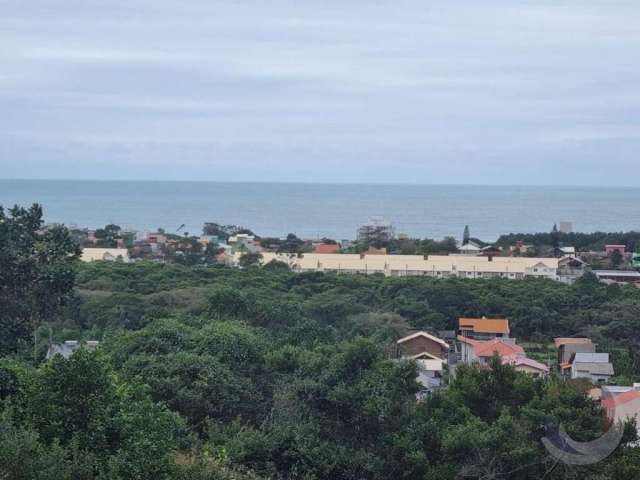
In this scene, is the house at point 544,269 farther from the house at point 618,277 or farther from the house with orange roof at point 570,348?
the house with orange roof at point 570,348

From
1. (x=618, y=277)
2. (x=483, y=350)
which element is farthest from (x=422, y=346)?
(x=618, y=277)

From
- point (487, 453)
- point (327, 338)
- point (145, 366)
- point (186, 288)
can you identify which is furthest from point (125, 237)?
point (487, 453)

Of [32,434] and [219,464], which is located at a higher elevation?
[32,434]

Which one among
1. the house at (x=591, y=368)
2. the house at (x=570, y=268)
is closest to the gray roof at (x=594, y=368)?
the house at (x=591, y=368)

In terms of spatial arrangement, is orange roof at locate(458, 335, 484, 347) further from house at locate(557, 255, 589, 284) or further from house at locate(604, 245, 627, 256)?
house at locate(604, 245, 627, 256)

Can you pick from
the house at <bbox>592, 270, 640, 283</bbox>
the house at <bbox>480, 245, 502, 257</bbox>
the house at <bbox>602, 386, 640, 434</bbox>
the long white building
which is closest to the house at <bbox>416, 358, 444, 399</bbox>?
the house at <bbox>602, 386, 640, 434</bbox>

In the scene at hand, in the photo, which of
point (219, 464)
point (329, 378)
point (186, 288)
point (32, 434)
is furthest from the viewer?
point (186, 288)

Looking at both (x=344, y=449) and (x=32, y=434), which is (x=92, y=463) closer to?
(x=32, y=434)
